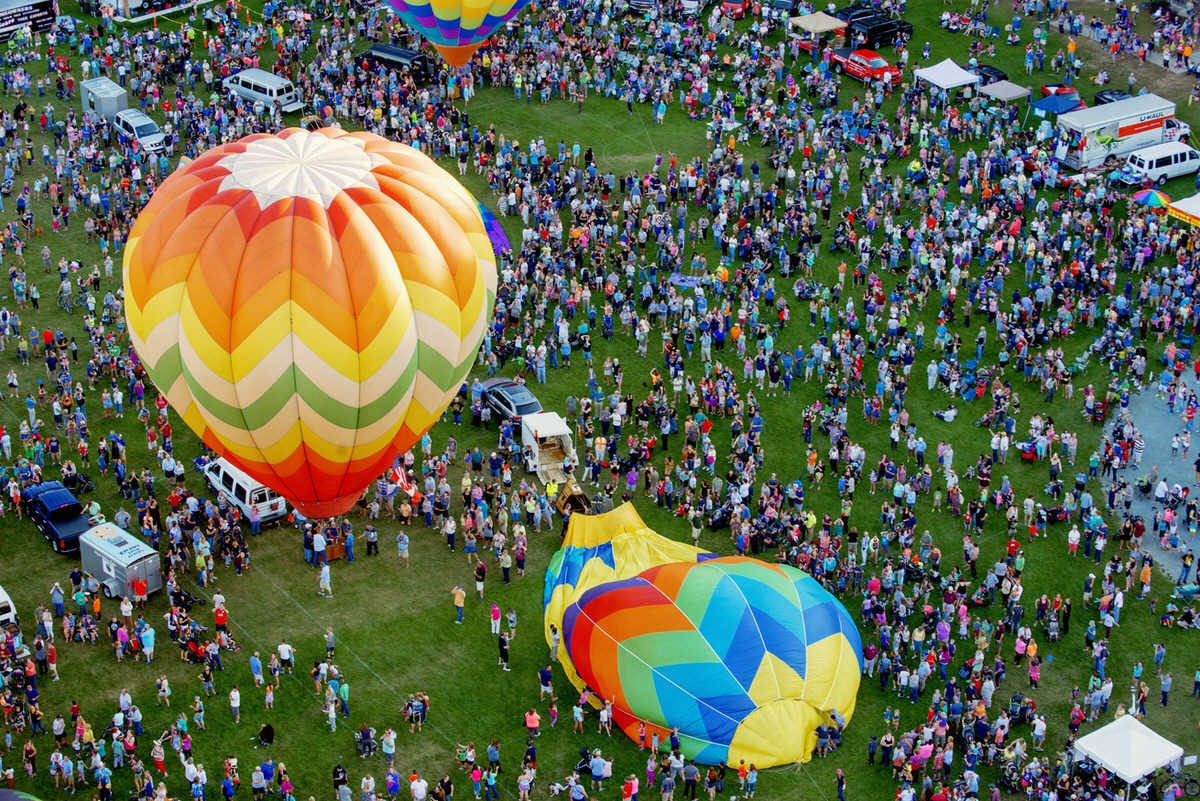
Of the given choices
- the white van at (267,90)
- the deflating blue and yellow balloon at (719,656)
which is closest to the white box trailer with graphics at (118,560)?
the deflating blue and yellow balloon at (719,656)

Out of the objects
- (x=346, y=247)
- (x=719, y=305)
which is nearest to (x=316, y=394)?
(x=346, y=247)

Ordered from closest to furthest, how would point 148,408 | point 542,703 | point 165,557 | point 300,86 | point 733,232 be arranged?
point 542,703 → point 165,557 → point 148,408 → point 733,232 → point 300,86

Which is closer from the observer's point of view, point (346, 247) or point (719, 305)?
point (346, 247)

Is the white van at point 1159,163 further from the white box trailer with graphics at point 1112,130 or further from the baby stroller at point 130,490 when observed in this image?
the baby stroller at point 130,490

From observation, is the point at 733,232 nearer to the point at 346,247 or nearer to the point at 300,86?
the point at 300,86

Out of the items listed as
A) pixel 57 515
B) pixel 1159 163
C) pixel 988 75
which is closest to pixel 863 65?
pixel 988 75
